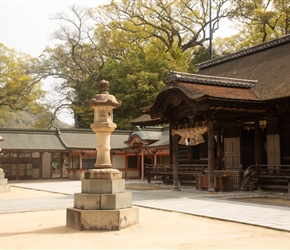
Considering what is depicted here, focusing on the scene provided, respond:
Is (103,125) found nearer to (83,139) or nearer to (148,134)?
(148,134)

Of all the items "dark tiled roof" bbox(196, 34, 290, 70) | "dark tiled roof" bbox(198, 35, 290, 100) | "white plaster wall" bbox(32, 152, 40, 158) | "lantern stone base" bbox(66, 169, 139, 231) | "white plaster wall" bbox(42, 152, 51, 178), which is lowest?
"lantern stone base" bbox(66, 169, 139, 231)

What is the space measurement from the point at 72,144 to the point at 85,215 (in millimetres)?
25024

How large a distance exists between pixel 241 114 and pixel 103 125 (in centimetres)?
1016

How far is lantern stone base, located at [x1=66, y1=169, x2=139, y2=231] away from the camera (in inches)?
324

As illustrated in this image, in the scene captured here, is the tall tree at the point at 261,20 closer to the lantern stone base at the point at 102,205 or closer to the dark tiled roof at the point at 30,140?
the dark tiled roof at the point at 30,140

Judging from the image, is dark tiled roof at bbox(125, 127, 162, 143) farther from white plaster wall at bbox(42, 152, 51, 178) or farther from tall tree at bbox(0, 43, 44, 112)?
tall tree at bbox(0, 43, 44, 112)

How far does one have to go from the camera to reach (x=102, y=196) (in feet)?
27.8

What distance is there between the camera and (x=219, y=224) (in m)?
8.88

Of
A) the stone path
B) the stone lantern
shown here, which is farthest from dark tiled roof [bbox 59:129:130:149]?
the stone lantern

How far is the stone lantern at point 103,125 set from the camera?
9023 millimetres

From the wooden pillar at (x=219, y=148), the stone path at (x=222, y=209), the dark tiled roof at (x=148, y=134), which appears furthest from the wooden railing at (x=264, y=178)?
the dark tiled roof at (x=148, y=134)

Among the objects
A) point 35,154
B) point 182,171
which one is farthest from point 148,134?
point 182,171

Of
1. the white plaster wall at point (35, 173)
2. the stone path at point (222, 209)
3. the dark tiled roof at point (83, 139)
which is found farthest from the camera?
the white plaster wall at point (35, 173)

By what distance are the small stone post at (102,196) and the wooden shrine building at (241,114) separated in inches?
271
